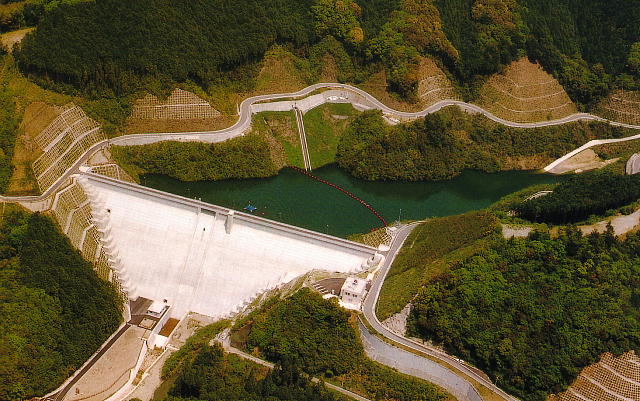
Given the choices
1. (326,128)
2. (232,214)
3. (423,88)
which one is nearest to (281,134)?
(326,128)

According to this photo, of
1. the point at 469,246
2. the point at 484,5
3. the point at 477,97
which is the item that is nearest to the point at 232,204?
the point at 469,246

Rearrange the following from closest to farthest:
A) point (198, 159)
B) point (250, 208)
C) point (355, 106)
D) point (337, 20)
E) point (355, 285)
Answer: point (355, 285) < point (250, 208) < point (198, 159) < point (355, 106) < point (337, 20)

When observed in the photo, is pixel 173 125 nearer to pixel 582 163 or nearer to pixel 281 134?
pixel 281 134

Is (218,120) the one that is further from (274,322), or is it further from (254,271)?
(274,322)

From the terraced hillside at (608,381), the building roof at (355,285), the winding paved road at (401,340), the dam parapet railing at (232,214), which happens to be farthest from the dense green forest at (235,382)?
the terraced hillside at (608,381)

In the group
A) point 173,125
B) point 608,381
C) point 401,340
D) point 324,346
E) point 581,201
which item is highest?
point 173,125

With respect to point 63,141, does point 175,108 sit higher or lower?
higher
